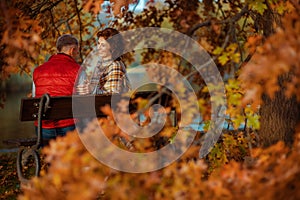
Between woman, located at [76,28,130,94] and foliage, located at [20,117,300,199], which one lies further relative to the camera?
woman, located at [76,28,130,94]

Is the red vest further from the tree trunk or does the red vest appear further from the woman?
the tree trunk

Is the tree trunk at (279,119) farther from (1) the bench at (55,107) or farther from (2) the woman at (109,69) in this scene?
(2) the woman at (109,69)

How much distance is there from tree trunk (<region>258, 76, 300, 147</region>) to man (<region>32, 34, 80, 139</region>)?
2030mm

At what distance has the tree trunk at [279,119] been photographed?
467 cm

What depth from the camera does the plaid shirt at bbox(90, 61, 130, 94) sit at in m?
6.07

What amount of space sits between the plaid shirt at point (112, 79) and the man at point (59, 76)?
43 cm

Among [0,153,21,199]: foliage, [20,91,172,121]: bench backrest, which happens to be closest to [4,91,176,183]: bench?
[20,91,172,121]: bench backrest

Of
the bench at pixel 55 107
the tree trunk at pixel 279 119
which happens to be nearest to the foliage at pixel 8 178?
the bench at pixel 55 107

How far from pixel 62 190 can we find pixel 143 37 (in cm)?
520

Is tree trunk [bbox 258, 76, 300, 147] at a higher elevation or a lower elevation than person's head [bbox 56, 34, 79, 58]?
lower

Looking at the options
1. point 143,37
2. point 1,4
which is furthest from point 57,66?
point 143,37

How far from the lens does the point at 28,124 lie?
16984mm

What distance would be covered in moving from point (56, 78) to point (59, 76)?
0.12 ft

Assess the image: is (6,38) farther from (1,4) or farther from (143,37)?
(143,37)
